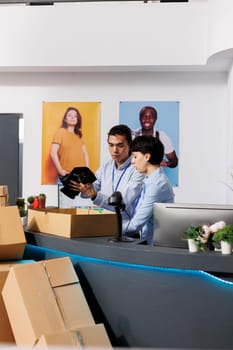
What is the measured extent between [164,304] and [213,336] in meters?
0.26

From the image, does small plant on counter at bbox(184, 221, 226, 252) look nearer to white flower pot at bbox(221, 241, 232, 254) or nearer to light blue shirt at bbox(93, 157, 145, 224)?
white flower pot at bbox(221, 241, 232, 254)

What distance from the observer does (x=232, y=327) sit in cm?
210

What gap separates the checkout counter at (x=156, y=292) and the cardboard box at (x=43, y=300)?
0.45 feet

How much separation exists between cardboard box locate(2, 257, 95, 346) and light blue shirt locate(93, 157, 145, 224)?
106cm

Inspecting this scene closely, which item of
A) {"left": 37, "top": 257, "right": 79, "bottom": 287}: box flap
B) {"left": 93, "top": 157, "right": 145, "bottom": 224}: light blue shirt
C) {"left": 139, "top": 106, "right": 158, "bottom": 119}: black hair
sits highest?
{"left": 139, "top": 106, "right": 158, "bottom": 119}: black hair

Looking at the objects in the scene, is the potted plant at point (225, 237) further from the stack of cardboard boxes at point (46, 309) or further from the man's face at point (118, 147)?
the man's face at point (118, 147)

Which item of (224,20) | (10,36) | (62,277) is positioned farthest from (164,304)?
(10,36)

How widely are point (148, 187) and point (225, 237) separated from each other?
3.89 ft

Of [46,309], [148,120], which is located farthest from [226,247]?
[148,120]

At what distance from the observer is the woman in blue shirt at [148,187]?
9.95 ft

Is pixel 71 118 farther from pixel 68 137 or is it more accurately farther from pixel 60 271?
pixel 60 271

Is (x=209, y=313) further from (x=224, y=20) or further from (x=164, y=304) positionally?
(x=224, y=20)

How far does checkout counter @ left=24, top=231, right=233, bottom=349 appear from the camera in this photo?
2.10 metres

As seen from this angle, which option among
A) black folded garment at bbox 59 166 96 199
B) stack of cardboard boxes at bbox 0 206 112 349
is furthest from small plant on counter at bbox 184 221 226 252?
black folded garment at bbox 59 166 96 199
